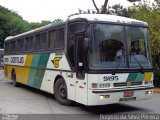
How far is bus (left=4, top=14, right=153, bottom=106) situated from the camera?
32.7 feet

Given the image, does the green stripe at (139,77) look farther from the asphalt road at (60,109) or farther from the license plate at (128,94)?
the asphalt road at (60,109)

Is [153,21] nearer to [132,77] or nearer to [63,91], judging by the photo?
[63,91]

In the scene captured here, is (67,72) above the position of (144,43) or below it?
below

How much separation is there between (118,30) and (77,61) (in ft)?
5.18

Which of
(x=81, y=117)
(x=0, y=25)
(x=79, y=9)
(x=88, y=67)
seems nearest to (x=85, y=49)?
(x=88, y=67)

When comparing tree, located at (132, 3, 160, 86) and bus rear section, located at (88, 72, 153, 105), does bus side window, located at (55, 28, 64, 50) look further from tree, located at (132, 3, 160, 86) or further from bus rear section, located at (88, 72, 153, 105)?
tree, located at (132, 3, 160, 86)

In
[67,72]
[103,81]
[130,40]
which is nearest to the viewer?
[103,81]

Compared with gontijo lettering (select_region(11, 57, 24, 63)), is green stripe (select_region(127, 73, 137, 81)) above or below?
below

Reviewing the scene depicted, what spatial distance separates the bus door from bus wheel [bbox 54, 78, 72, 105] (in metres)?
1.25

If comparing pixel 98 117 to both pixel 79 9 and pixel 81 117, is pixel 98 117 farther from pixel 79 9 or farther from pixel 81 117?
pixel 79 9

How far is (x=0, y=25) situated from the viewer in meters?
52.8

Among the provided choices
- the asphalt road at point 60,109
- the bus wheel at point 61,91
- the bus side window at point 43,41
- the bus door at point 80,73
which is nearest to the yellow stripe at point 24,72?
the bus side window at point 43,41

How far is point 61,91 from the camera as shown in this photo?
39.7ft

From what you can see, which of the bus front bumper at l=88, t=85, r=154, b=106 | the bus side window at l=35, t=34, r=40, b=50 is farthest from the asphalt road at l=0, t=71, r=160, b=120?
the bus side window at l=35, t=34, r=40, b=50
